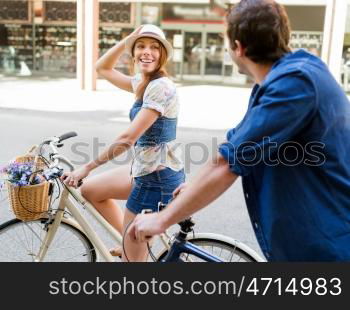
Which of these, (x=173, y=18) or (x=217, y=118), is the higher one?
(x=173, y=18)

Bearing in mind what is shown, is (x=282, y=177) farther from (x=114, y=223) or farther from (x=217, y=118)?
(x=217, y=118)

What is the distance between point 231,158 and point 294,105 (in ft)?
0.83

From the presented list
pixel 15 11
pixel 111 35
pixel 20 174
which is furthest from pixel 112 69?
pixel 15 11

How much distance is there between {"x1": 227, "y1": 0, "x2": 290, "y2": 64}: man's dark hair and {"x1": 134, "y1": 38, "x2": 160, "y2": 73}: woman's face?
3.58ft

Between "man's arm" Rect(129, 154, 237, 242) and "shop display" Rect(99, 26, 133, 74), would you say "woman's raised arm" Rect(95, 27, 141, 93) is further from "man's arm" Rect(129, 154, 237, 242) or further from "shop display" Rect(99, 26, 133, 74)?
"shop display" Rect(99, 26, 133, 74)

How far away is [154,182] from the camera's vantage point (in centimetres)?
265

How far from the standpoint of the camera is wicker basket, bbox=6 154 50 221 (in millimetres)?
2504

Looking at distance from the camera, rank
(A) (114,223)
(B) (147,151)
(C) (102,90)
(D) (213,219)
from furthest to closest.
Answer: (C) (102,90), (D) (213,219), (A) (114,223), (B) (147,151)

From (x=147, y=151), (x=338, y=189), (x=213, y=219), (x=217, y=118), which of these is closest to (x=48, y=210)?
(x=147, y=151)

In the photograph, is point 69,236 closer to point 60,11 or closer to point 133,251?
point 133,251

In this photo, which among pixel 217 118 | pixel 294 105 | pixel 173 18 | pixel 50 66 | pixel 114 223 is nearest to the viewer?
pixel 294 105

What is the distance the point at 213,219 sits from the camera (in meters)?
4.78

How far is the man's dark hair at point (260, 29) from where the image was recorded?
4.98 feet

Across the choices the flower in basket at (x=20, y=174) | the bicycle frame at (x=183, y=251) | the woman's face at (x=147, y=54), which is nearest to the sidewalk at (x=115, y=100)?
the woman's face at (x=147, y=54)
